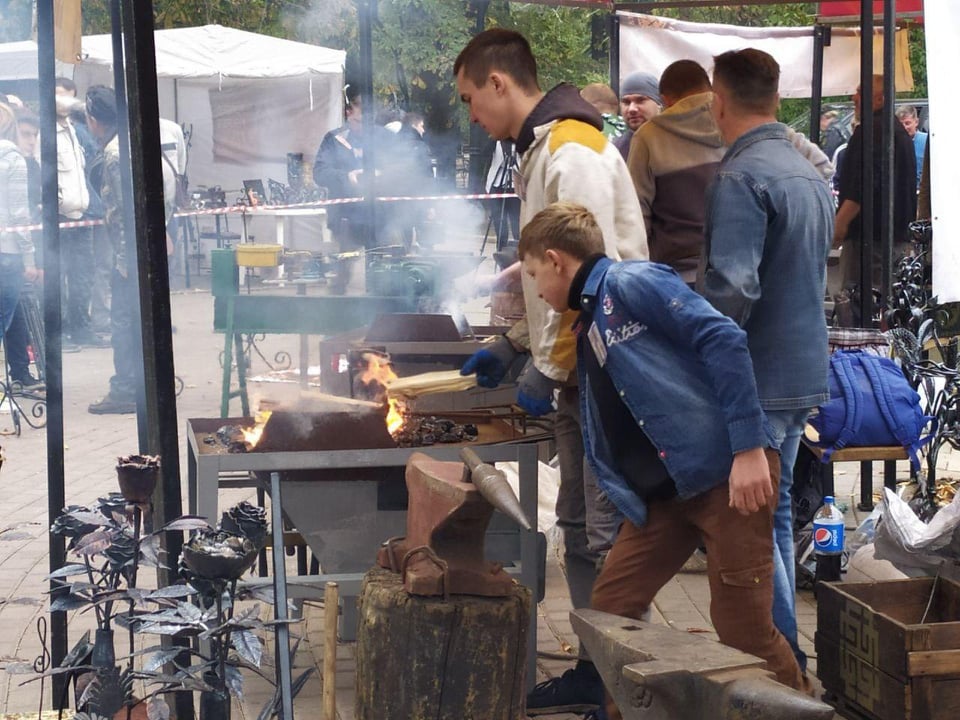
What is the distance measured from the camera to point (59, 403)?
3.65 metres

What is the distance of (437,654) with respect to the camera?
334 centimetres

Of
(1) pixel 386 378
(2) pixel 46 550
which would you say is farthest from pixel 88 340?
(1) pixel 386 378

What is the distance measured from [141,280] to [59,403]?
0.63m

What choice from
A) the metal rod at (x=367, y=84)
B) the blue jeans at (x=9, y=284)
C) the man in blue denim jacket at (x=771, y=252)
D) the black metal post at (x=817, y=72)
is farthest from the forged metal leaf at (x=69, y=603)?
the black metal post at (x=817, y=72)

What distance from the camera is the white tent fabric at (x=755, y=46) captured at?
8680 millimetres

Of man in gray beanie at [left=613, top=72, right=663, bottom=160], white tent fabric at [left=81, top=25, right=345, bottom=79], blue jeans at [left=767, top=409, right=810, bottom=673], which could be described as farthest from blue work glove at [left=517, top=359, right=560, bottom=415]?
white tent fabric at [left=81, top=25, right=345, bottom=79]

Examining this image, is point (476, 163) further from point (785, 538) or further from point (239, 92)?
point (785, 538)

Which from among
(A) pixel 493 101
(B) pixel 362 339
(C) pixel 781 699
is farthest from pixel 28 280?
(C) pixel 781 699

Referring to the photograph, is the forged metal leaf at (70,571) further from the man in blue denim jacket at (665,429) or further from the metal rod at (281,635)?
the man in blue denim jacket at (665,429)

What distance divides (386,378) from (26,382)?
20.3 feet

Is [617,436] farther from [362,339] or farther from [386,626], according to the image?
[362,339]

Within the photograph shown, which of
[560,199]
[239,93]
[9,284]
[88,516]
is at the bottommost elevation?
[88,516]

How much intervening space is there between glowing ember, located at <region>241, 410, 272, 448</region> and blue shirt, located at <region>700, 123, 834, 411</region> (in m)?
1.44

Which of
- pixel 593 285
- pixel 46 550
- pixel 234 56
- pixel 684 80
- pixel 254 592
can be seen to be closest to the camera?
pixel 254 592
